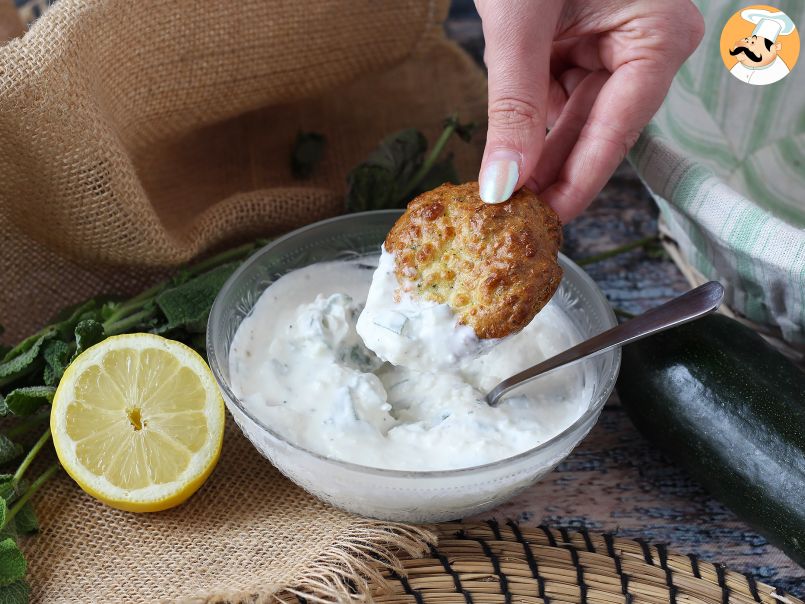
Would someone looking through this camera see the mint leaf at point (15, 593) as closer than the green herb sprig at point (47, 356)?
Yes

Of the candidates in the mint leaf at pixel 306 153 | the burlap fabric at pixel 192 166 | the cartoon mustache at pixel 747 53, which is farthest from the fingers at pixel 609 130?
the mint leaf at pixel 306 153

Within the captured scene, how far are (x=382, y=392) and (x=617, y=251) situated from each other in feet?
4.00

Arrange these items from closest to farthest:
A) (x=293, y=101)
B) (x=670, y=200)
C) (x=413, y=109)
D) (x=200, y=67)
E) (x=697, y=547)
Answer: (x=697, y=547), (x=670, y=200), (x=200, y=67), (x=293, y=101), (x=413, y=109)

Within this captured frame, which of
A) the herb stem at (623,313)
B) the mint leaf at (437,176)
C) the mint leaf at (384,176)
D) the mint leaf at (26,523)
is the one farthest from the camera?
the mint leaf at (437,176)

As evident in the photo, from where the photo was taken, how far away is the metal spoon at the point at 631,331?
82.8 inches

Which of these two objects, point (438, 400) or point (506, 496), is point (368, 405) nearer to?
point (438, 400)

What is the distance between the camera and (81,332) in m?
2.32

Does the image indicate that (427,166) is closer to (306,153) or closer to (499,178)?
(306,153)

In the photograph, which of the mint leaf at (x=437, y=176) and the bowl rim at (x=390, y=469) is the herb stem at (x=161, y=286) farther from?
the mint leaf at (x=437, y=176)

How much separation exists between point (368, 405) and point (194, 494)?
1.81 feet

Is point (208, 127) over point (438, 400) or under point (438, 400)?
over

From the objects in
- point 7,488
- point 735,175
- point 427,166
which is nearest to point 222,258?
point 427,166

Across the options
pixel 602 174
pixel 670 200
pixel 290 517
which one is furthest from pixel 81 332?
pixel 670 200

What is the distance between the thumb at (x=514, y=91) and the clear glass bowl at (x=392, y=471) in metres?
0.49
